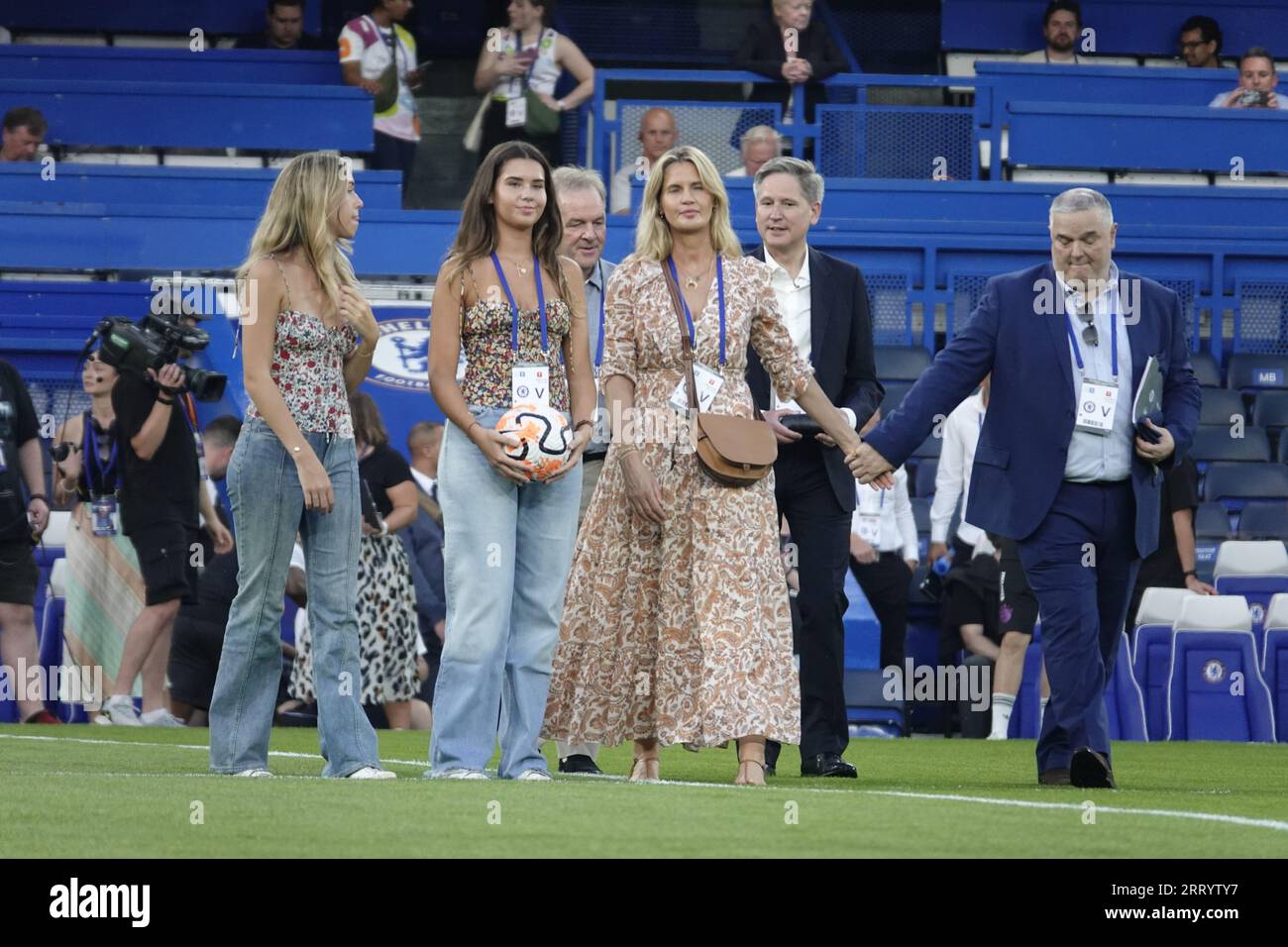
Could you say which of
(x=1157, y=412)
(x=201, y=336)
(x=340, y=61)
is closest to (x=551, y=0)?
(x=340, y=61)

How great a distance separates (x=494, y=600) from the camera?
604 cm

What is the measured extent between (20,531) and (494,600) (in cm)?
508

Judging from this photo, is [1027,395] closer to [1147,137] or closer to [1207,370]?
[1207,370]

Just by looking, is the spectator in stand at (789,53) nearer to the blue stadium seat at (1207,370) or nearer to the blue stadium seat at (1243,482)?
Result: the blue stadium seat at (1207,370)

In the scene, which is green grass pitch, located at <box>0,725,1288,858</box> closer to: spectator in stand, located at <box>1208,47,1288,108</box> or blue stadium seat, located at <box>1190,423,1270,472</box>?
blue stadium seat, located at <box>1190,423,1270,472</box>

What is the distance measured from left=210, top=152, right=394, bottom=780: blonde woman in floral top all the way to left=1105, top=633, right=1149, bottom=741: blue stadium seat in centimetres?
587

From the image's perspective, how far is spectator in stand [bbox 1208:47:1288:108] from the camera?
52.5 ft

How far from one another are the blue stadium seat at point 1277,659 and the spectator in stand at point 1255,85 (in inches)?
225

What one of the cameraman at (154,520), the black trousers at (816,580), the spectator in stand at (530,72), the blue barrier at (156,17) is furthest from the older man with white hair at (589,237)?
the blue barrier at (156,17)

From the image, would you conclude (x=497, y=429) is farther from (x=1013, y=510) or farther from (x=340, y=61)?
(x=340, y=61)

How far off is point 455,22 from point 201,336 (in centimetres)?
1166

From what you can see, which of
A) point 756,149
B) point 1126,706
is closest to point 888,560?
point 1126,706

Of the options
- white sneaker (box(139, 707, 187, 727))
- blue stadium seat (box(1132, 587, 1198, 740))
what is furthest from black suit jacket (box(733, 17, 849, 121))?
white sneaker (box(139, 707, 187, 727))
